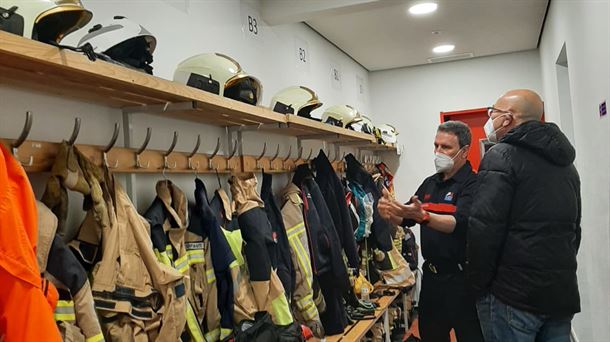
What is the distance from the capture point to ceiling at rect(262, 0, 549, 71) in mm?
3352

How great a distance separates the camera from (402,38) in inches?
196

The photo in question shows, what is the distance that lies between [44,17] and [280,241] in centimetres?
165

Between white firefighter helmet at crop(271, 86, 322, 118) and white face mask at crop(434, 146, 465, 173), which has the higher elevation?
white firefighter helmet at crop(271, 86, 322, 118)

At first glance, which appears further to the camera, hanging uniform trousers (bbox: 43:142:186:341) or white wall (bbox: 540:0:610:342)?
white wall (bbox: 540:0:610:342)

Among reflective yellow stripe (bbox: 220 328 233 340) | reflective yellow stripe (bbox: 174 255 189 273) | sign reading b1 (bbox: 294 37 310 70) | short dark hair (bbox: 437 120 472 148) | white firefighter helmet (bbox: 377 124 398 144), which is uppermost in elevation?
sign reading b1 (bbox: 294 37 310 70)

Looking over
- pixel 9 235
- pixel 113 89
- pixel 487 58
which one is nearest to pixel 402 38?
pixel 487 58

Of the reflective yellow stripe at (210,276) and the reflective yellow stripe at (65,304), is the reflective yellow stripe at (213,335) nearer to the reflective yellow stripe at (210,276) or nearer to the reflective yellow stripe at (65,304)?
the reflective yellow stripe at (210,276)

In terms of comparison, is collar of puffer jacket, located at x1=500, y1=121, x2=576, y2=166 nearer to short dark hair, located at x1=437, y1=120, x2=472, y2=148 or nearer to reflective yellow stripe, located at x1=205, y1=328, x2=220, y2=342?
short dark hair, located at x1=437, y1=120, x2=472, y2=148

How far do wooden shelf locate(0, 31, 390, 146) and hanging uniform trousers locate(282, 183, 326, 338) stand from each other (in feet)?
2.28

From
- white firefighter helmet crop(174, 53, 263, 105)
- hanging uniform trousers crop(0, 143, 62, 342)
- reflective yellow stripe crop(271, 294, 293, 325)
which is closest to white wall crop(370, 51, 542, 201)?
reflective yellow stripe crop(271, 294, 293, 325)

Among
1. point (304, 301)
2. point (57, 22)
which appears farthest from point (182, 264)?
point (304, 301)

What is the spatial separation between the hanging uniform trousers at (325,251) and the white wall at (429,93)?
3.35 meters

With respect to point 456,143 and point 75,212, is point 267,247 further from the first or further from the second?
point 456,143

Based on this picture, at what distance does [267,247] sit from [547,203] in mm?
1226
